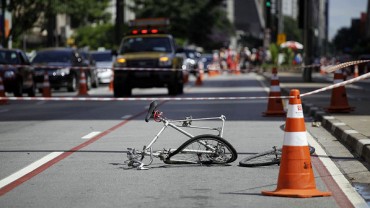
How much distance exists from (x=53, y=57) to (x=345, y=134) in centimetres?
2335

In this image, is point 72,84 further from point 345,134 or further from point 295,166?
point 295,166

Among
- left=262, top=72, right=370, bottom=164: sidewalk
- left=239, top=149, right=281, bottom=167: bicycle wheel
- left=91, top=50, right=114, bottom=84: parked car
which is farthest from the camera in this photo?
left=91, top=50, right=114, bottom=84: parked car

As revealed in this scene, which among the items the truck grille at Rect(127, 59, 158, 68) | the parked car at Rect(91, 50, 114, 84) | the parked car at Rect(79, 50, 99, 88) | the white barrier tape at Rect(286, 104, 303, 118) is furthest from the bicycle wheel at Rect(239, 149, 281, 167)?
the parked car at Rect(91, 50, 114, 84)

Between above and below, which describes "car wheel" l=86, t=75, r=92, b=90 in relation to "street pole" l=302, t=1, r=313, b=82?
below

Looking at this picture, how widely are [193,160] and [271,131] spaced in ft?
18.2

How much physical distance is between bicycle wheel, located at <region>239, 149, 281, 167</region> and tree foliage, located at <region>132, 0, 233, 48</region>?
101 metres

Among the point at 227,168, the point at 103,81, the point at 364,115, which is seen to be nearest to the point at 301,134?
the point at 227,168

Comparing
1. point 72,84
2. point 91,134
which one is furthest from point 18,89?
point 91,134

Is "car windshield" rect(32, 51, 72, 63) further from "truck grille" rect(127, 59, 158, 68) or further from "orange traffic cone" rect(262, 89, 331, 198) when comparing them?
"orange traffic cone" rect(262, 89, 331, 198)

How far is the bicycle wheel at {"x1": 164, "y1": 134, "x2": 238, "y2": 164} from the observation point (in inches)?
469

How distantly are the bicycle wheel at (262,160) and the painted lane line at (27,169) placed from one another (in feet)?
7.67

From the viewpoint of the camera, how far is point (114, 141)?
51.8ft

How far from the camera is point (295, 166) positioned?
9.93 m

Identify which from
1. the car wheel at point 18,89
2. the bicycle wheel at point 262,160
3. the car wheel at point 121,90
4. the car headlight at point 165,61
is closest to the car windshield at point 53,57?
the car wheel at point 121,90
